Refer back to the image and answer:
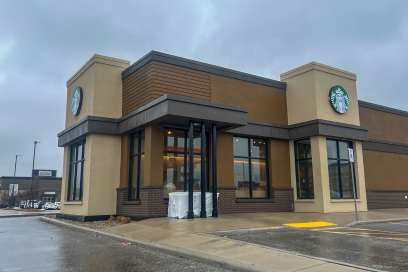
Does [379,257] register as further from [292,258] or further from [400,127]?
[400,127]

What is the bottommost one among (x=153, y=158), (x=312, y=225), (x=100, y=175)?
(x=312, y=225)

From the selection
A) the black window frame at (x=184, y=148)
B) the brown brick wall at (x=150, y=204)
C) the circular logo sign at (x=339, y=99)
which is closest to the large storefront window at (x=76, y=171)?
the brown brick wall at (x=150, y=204)

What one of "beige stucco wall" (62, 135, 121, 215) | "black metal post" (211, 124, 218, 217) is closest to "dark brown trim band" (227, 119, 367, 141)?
"black metal post" (211, 124, 218, 217)

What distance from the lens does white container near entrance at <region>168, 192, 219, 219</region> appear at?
56.8 ft

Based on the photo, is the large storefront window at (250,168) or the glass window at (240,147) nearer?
the large storefront window at (250,168)

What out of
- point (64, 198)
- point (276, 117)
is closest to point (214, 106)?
point (276, 117)

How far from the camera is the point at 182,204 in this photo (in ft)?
57.0

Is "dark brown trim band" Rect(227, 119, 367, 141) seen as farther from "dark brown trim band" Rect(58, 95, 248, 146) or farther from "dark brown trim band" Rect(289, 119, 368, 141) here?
"dark brown trim band" Rect(58, 95, 248, 146)

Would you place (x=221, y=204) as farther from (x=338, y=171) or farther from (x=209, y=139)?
(x=338, y=171)

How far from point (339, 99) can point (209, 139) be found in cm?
910

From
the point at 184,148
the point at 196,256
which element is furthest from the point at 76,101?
the point at 196,256

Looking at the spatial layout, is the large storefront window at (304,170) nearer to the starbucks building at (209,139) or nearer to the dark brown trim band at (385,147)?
the starbucks building at (209,139)

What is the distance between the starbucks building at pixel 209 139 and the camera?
18547 mm

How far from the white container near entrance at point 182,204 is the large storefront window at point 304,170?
7.04m
